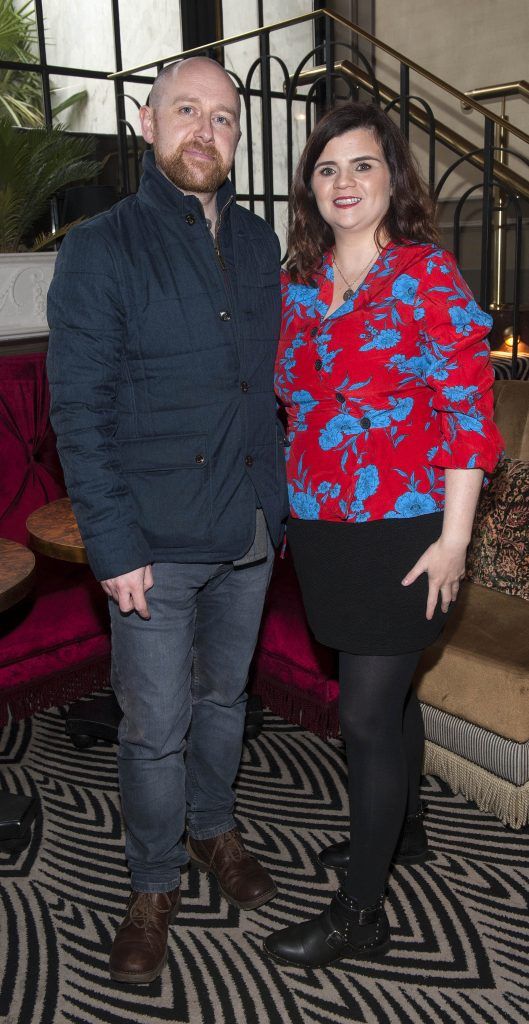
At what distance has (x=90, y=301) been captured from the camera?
151cm

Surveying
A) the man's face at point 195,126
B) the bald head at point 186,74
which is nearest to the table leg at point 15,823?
the man's face at point 195,126

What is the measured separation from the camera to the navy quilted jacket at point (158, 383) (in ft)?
5.02

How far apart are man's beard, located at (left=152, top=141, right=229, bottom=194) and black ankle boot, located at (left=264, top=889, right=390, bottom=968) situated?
1.32m

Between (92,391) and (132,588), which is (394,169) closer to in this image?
(92,391)

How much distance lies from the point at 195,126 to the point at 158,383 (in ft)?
1.47

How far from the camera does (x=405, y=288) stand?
4.89 ft

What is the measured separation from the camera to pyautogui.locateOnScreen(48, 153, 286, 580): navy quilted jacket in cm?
153

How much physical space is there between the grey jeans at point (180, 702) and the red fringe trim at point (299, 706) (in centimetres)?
67

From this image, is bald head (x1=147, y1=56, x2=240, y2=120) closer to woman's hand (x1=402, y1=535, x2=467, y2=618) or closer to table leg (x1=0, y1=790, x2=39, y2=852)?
woman's hand (x1=402, y1=535, x2=467, y2=618)

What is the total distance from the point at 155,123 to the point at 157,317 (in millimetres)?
368

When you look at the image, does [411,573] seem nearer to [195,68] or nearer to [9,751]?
[195,68]

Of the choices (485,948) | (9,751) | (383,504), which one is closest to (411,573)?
(383,504)

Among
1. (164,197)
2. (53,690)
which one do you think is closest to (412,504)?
(164,197)

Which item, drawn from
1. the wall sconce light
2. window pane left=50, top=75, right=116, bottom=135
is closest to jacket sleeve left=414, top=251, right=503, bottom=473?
the wall sconce light
